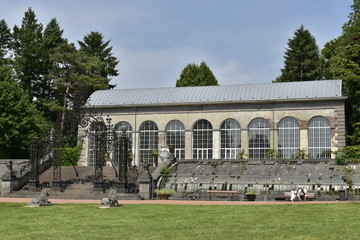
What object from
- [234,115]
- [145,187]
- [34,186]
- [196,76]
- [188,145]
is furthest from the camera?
[196,76]

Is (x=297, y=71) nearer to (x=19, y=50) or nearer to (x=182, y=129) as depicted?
(x=182, y=129)

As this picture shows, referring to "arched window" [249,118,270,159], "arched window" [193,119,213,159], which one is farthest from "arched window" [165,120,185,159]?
"arched window" [249,118,270,159]

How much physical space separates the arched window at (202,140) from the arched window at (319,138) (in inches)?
329

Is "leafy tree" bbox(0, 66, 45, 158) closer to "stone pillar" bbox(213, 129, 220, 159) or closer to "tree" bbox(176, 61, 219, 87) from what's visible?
"stone pillar" bbox(213, 129, 220, 159)

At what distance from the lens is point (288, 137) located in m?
41.2

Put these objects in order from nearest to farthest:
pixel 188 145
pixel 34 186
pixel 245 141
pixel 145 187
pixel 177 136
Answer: pixel 145 187, pixel 34 186, pixel 245 141, pixel 188 145, pixel 177 136

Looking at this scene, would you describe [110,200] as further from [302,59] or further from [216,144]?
[302,59]

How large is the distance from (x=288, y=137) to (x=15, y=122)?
2532 centimetres

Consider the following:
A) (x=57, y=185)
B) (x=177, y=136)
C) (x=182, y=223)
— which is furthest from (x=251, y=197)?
(x=177, y=136)

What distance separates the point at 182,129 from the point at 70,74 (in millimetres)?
20918

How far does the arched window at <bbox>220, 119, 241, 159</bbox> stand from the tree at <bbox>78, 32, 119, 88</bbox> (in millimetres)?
29548

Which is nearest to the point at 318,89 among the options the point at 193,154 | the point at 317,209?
the point at 193,154

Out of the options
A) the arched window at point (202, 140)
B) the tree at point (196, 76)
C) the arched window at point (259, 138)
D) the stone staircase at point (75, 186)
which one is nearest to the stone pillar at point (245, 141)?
the arched window at point (259, 138)

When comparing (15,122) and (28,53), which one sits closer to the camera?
(15,122)
